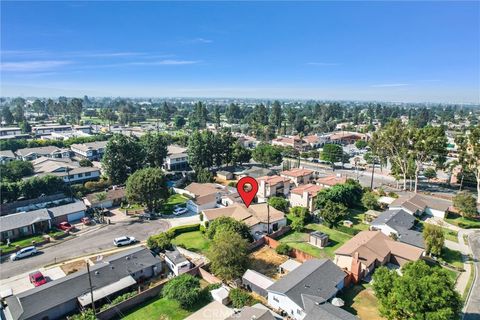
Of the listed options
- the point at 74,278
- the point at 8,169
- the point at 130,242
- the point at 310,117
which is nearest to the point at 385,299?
the point at 74,278

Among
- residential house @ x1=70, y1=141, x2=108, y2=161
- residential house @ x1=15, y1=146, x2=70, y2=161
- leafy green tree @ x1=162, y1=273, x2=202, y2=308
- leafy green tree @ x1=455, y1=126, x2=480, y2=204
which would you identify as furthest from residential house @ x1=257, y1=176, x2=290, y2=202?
residential house @ x1=15, y1=146, x2=70, y2=161

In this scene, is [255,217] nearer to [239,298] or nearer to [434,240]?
[239,298]

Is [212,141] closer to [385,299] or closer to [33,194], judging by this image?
[33,194]

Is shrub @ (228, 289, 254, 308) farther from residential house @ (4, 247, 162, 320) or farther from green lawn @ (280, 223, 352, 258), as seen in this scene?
green lawn @ (280, 223, 352, 258)

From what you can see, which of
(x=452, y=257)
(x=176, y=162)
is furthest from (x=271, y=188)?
(x=176, y=162)

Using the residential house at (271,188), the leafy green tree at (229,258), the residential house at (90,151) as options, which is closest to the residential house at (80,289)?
the leafy green tree at (229,258)

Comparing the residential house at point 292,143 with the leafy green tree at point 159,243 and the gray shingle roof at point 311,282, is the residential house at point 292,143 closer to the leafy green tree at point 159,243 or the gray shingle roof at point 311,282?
the leafy green tree at point 159,243
